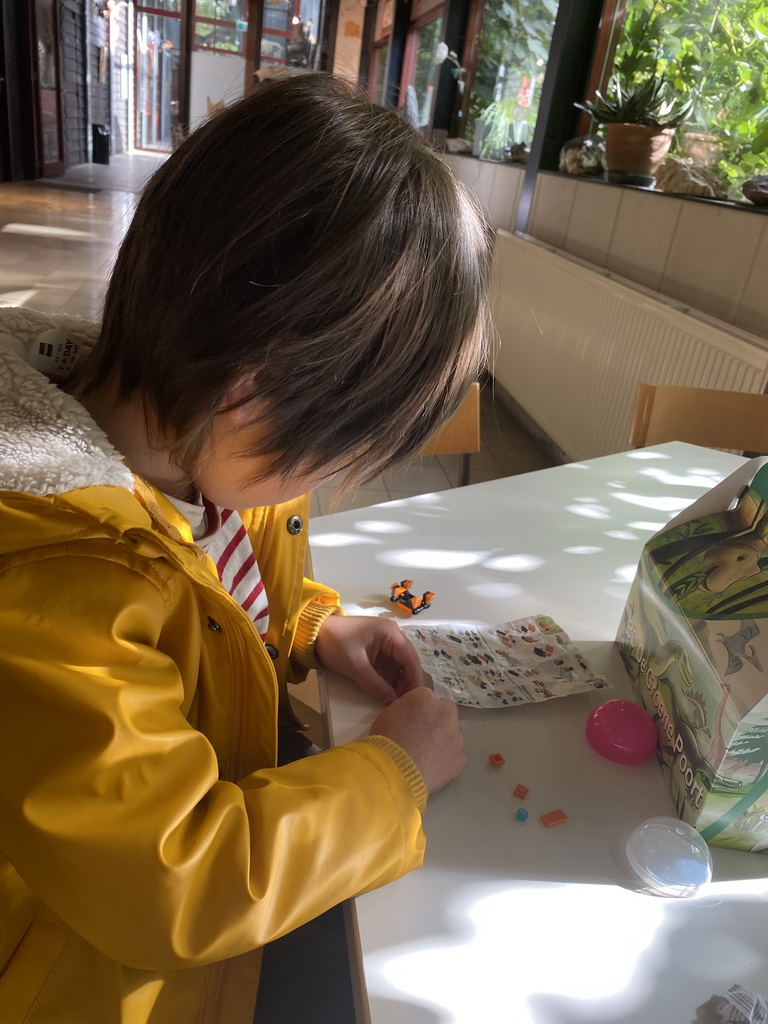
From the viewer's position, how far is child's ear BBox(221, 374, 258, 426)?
605mm

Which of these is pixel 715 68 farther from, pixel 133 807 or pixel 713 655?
pixel 133 807

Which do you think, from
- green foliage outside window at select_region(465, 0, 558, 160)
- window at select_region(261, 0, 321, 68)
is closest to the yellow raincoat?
green foliage outside window at select_region(465, 0, 558, 160)

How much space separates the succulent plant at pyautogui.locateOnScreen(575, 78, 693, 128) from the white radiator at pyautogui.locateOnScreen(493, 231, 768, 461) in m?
0.59

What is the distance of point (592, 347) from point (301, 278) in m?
2.76

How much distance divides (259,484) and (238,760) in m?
0.28

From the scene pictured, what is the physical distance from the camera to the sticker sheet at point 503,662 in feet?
2.61

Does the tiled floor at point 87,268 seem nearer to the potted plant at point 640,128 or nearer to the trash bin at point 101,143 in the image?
the potted plant at point 640,128

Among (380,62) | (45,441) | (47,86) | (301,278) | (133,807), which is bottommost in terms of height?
(133,807)

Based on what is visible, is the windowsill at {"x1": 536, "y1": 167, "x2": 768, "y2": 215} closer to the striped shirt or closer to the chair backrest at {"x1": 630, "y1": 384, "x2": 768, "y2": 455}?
the chair backrest at {"x1": 630, "y1": 384, "x2": 768, "y2": 455}

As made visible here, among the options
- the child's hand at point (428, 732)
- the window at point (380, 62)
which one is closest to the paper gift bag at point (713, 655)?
the child's hand at point (428, 732)

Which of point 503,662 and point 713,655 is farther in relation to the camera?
point 503,662

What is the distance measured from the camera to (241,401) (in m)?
0.61

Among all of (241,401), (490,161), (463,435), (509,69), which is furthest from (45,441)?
(509,69)

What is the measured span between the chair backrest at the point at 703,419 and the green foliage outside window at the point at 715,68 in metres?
1.46
